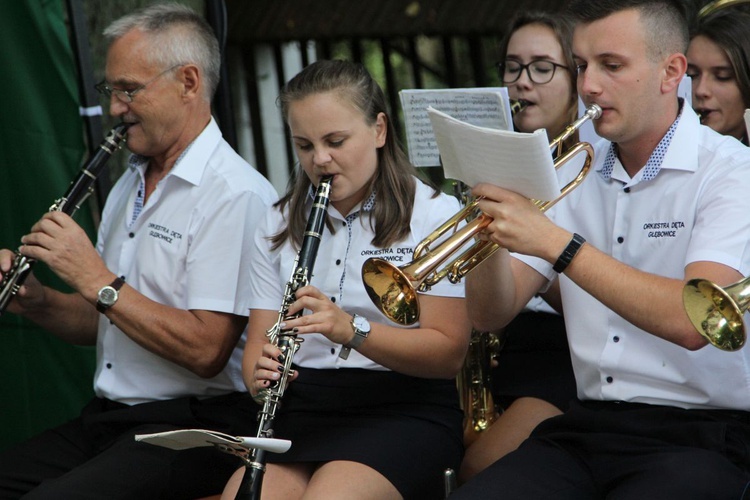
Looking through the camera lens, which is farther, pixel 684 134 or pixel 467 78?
pixel 467 78

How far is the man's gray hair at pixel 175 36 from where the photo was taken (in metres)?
3.74

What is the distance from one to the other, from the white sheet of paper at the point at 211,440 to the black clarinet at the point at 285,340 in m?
0.07

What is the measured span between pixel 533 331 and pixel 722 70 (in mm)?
1069

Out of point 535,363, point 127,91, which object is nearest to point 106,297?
point 127,91

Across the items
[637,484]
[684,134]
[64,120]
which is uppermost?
[64,120]

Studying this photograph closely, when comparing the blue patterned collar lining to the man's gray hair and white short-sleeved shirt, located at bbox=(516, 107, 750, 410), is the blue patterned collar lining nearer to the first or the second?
white short-sleeved shirt, located at bbox=(516, 107, 750, 410)

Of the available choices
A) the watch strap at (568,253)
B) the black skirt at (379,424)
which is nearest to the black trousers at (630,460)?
the black skirt at (379,424)

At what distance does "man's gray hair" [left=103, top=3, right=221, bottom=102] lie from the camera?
3.74 m

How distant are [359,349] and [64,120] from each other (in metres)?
1.93

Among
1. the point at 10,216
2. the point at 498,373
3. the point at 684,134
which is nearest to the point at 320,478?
the point at 498,373

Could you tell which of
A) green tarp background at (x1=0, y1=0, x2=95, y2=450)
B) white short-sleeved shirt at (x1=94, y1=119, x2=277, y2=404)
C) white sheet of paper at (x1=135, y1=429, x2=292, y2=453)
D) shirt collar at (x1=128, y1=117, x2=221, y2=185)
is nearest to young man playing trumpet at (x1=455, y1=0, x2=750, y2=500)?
white sheet of paper at (x1=135, y1=429, x2=292, y2=453)

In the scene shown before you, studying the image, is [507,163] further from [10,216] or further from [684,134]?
[10,216]

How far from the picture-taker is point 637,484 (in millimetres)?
2660

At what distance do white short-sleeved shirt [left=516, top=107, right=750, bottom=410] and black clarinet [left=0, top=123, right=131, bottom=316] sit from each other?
1.47 metres
